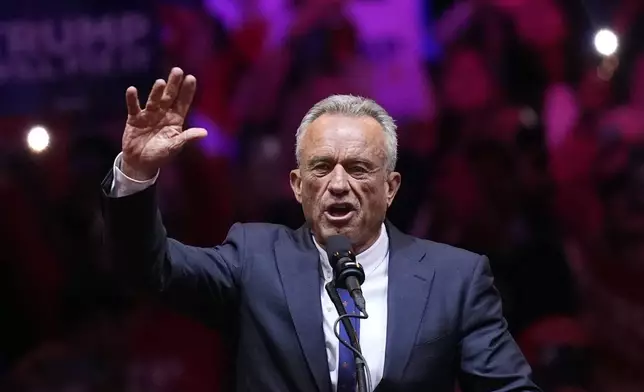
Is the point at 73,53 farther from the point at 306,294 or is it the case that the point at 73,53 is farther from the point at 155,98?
the point at 306,294

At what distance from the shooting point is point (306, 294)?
6.07ft

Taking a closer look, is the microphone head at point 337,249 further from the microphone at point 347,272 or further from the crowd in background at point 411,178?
the crowd in background at point 411,178

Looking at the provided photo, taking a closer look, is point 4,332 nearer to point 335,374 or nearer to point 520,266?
point 520,266

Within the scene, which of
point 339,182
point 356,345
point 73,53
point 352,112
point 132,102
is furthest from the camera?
point 73,53

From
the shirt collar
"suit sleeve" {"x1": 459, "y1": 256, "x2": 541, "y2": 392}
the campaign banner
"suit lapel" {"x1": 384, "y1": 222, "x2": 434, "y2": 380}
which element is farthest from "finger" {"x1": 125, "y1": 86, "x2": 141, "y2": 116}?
the campaign banner

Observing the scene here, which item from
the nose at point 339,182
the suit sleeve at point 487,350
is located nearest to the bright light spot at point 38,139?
the nose at point 339,182

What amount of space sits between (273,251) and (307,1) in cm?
174

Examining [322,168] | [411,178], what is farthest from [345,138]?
[411,178]

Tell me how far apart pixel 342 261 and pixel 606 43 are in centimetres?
212

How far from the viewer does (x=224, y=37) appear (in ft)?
11.5

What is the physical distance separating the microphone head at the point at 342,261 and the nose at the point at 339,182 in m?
0.22

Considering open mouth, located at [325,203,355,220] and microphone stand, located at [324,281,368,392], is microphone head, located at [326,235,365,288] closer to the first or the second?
microphone stand, located at [324,281,368,392]

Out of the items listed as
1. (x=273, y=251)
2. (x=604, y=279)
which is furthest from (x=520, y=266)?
Result: (x=273, y=251)

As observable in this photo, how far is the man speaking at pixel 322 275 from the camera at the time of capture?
69.5 inches
